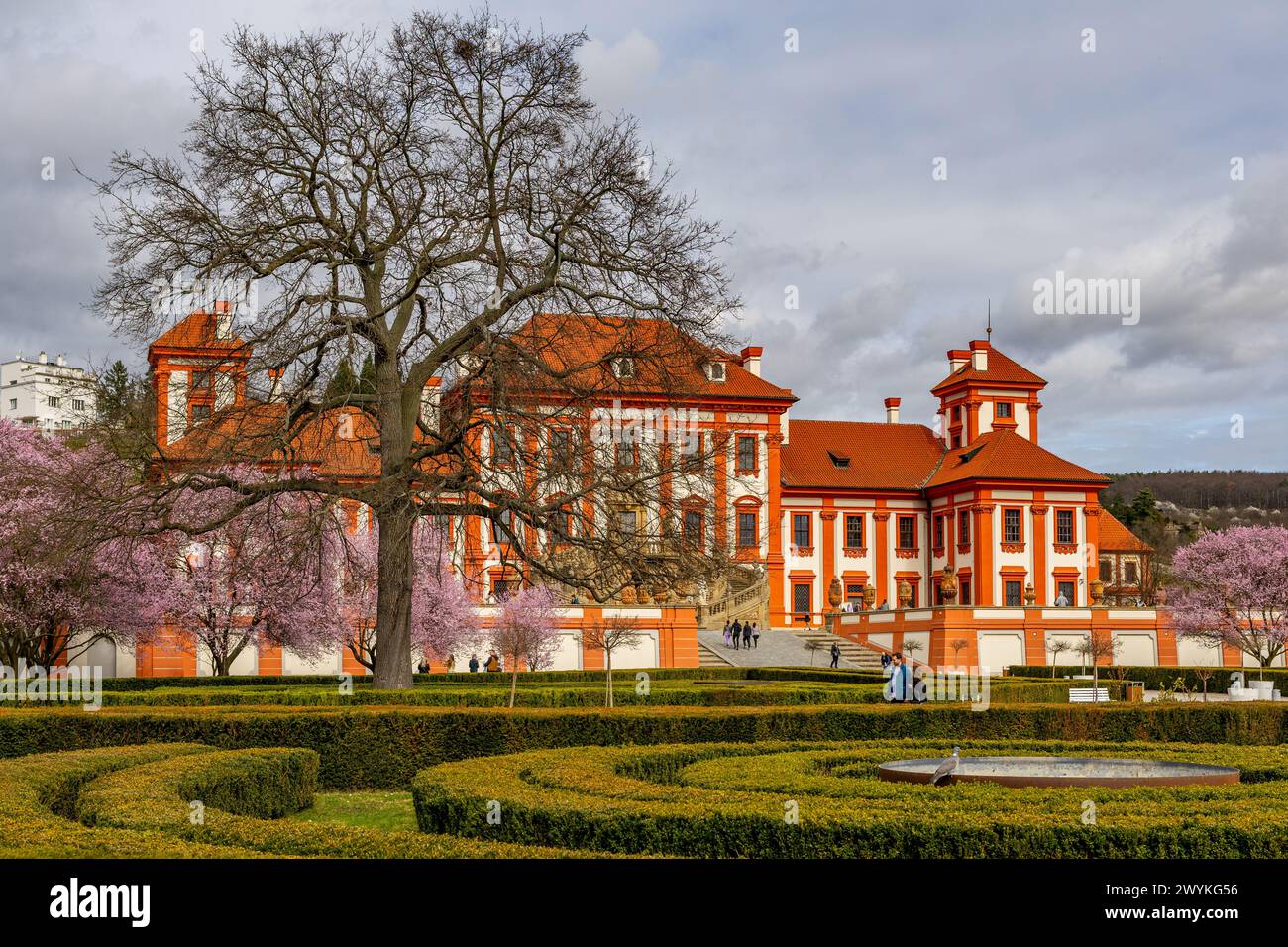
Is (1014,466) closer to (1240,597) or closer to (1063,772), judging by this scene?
(1240,597)

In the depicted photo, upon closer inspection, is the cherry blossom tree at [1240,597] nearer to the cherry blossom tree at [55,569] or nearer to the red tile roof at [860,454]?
the red tile roof at [860,454]

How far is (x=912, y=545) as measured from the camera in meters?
60.9

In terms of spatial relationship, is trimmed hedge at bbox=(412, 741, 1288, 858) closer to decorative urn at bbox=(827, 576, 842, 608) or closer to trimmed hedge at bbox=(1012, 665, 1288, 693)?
trimmed hedge at bbox=(1012, 665, 1288, 693)

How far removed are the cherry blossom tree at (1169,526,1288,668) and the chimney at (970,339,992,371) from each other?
694 inches

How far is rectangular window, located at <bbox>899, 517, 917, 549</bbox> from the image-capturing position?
60.8m

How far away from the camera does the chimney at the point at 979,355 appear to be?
62.3 metres

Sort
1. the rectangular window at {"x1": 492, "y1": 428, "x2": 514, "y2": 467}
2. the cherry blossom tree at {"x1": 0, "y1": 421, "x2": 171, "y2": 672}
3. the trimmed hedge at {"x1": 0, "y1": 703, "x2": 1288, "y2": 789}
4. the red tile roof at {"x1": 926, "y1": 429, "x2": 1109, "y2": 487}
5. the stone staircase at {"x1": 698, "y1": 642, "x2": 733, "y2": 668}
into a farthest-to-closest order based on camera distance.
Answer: the red tile roof at {"x1": 926, "y1": 429, "x2": 1109, "y2": 487} < the stone staircase at {"x1": 698, "y1": 642, "x2": 733, "y2": 668} < the cherry blossom tree at {"x1": 0, "y1": 421, "x2": 171, "y2": 672} < the rectangular window at {"x1": 492, "y1": 428, "x2": 514, "y2": 467} < the trimmed hedge at {"x1": 0, "y1": 703, "x2": 1288, "y2": 789}

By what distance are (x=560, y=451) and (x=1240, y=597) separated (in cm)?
3343

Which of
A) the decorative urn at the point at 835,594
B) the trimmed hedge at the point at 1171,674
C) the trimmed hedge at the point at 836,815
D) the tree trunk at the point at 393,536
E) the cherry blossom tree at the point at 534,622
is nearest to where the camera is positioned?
the trimmed hedge at the point at 836,815

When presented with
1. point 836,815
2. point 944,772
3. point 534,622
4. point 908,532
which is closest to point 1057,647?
point 908,532

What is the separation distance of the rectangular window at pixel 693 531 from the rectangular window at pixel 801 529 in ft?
127

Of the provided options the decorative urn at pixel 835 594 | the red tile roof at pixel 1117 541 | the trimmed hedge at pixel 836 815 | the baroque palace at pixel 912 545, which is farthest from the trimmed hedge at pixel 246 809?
the red tile roof at pixel 1117 541

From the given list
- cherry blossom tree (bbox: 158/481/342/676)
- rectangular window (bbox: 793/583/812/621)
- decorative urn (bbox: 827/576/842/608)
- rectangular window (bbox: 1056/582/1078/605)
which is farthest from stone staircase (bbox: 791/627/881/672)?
cherry blossom tree (bbox: 158/481/342/676)
